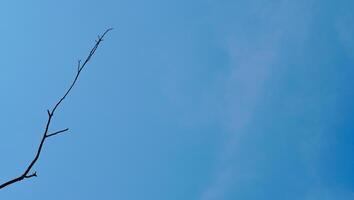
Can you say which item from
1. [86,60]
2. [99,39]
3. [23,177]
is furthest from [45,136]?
[99,39]

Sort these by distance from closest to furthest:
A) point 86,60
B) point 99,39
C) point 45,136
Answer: point 45,136 < point 86,60 < point 99,39

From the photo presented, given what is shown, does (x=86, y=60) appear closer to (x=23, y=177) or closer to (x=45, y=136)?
(x=45, y=136)

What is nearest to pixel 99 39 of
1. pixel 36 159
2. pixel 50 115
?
pixel 50 115

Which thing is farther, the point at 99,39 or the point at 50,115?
the point at 99,39

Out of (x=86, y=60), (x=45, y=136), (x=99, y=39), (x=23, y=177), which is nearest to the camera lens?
(x=23, y=177)

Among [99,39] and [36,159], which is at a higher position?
[99,39]

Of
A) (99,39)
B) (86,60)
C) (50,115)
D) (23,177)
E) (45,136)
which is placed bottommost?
(23,177)

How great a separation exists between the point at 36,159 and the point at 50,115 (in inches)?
22.6

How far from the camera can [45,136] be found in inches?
157

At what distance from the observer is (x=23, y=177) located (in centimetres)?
360

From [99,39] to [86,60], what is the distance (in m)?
0.84

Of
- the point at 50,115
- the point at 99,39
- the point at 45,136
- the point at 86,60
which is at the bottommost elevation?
the point at 45,136

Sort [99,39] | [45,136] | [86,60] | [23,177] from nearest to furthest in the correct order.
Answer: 1. [23,177]
2. [45,136]
3. [86,60]
4. [99,39]

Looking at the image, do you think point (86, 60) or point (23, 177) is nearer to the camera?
point (23, 177)
